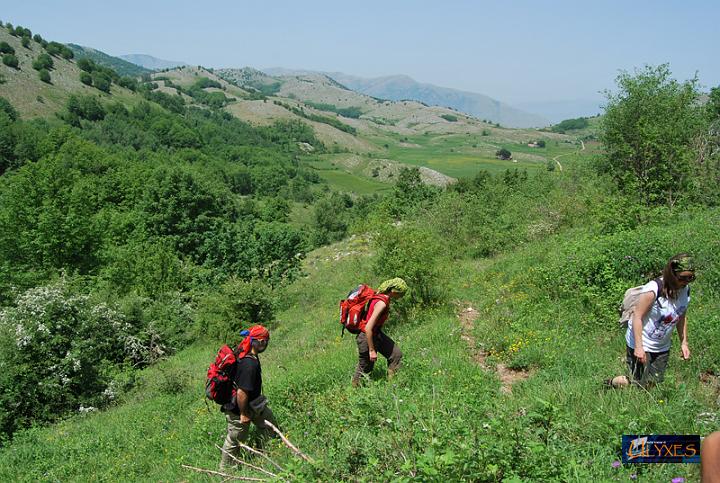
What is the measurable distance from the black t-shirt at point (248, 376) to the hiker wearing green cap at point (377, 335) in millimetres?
1547

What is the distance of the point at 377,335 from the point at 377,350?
261 mm

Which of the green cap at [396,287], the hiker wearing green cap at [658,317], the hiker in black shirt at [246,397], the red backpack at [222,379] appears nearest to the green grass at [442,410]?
the hiker wearing green cap at [658,317]

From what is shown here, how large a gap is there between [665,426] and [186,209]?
3785cm

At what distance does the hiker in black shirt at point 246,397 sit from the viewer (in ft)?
17.9

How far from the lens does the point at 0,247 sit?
2483 cm

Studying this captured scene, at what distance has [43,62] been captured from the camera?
113 metres

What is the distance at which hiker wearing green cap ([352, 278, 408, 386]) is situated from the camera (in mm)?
6215

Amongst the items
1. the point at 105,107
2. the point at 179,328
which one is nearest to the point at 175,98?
the point at 105,107

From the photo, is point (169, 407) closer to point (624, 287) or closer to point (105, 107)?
point (624, 287)

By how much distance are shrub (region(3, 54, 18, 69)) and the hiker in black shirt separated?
132510 mm

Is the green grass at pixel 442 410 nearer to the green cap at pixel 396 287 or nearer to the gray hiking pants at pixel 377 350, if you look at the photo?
the gray hiking pants at pixel 377 350

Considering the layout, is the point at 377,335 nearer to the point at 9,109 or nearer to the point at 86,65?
the point at 9,109

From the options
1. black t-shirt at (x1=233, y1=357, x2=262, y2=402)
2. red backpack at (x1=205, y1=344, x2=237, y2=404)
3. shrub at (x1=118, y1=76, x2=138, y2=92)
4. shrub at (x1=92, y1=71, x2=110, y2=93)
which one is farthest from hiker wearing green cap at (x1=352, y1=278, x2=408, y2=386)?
shrub at (x1=118, y1=76, x2=138, y2=92)

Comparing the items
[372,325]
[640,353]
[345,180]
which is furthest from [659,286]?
[345,180]
